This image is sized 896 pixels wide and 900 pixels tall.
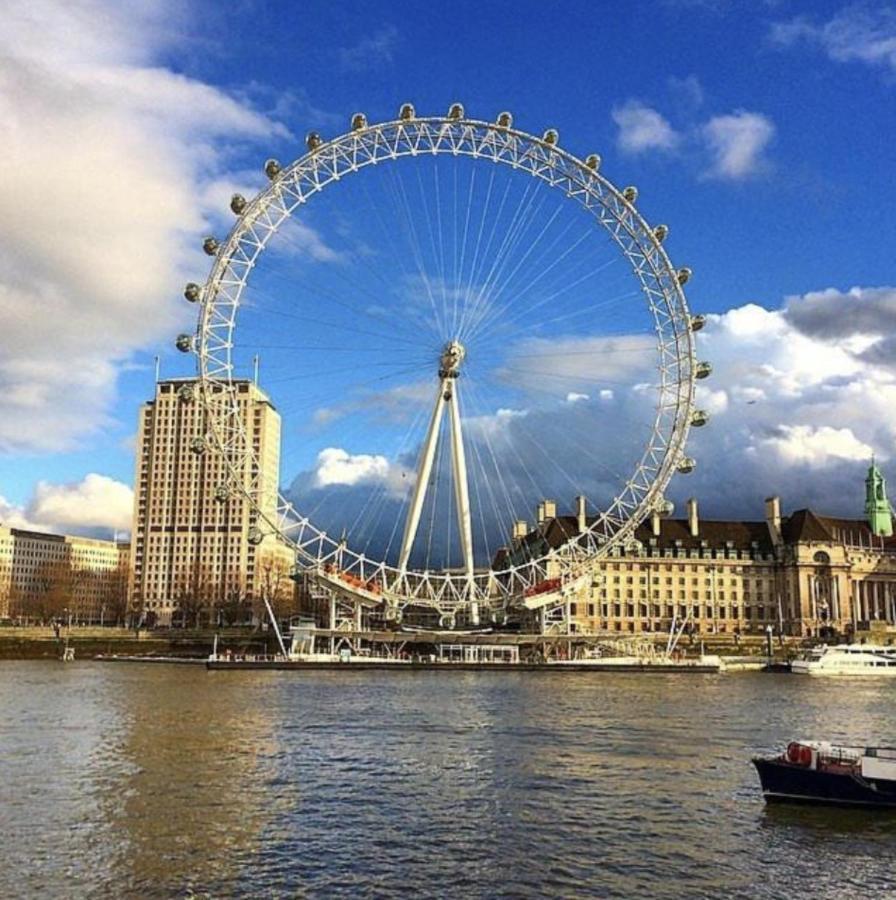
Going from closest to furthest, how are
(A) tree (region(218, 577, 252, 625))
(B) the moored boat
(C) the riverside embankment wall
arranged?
1. (B) the moored boat
2. (C) the riverside embankment wall
3. (A) tree (region(218, 577, 252, 625))

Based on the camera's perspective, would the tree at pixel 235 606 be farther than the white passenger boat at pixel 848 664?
Yes

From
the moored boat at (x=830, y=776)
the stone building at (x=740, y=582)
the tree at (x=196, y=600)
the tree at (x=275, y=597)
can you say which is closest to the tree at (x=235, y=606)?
the tree at (x=275, y=597)

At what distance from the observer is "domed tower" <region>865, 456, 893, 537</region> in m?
171

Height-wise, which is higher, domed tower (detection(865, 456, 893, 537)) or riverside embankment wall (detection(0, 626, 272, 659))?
domed tower (detection(865, 456, 893, 537))

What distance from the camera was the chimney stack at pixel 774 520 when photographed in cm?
15780

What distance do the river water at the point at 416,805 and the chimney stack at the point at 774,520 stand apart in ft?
342

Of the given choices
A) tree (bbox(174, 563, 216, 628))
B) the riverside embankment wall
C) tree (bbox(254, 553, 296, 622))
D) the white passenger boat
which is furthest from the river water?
tree (bbox(174, 563, 216, 628))

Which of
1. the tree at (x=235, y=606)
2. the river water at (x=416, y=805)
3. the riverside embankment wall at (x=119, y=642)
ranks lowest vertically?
the river water at (x=416, y=805)

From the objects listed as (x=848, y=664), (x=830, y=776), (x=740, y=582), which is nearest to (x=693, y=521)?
(x=740, y=582)

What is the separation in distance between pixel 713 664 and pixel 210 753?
241 feet

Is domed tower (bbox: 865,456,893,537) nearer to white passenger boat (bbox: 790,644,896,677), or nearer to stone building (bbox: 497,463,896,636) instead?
stone building (bbox: 497,463,896,636)

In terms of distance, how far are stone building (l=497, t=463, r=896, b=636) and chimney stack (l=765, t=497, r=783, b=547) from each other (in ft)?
A: 1.07

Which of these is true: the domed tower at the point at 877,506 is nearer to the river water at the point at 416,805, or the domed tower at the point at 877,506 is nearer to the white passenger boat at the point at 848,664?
the white passenger boat at the point at 848,664

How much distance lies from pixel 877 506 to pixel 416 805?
159 m
